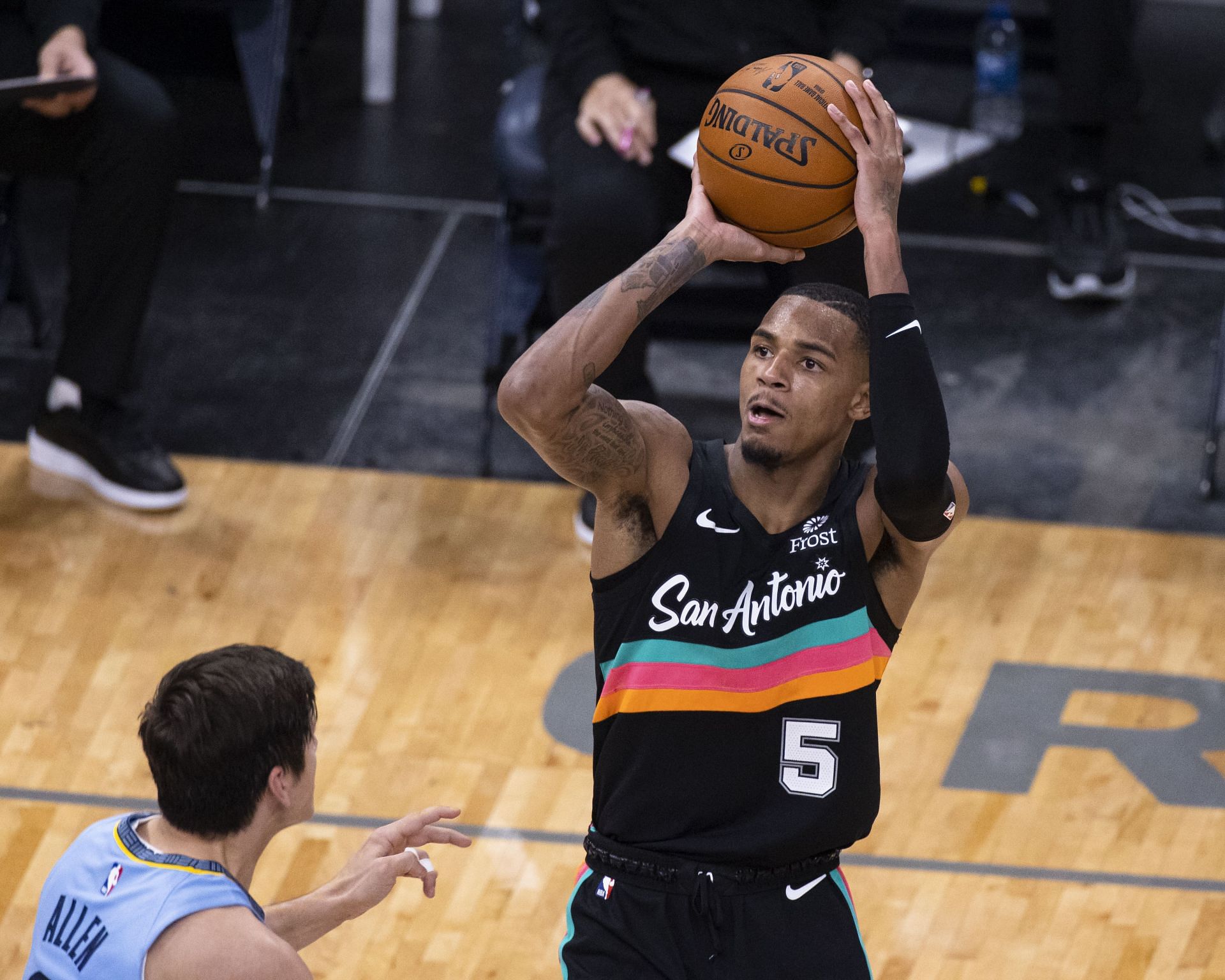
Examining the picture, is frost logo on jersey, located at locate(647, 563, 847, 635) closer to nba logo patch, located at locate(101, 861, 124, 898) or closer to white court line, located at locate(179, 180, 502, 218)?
nba logo patch, located at locate(101, 861, 124, 898)

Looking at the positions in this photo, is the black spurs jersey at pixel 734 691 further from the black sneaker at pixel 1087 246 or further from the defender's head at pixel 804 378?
the black sneaker at pixel 1087 246

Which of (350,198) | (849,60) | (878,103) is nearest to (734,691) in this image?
(878,103)

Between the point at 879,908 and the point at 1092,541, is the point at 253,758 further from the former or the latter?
the point at 1092,541

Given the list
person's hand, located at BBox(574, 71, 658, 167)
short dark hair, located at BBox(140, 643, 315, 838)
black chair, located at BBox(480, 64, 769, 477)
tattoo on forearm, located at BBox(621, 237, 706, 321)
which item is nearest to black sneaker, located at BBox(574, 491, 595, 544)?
black chair, located at BBox(480, 64, 769, 477)

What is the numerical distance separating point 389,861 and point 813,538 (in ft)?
2.60

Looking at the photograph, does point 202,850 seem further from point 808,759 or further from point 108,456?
point 108,456

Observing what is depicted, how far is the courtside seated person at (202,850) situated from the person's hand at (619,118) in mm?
2551

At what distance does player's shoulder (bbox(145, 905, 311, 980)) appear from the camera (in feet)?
7.26

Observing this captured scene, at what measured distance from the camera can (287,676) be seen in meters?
2.45

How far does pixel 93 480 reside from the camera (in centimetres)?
498

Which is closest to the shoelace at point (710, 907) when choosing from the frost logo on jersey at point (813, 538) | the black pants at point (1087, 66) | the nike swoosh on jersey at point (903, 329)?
the frost logo on jersey at point (813, 538)

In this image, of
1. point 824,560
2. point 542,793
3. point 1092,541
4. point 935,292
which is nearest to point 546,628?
point 542,793

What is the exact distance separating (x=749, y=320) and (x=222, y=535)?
1.63 m

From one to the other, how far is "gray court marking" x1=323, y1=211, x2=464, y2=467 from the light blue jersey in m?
2.97
